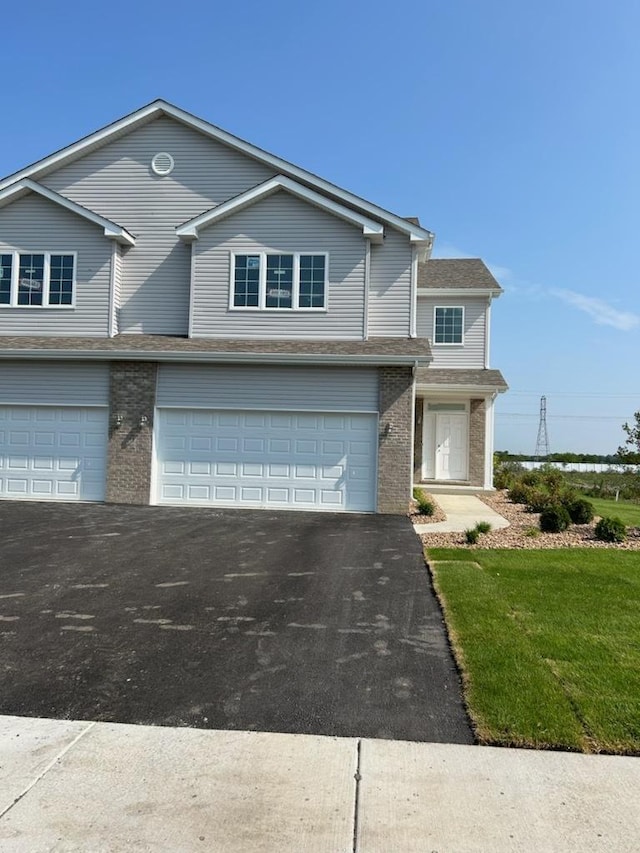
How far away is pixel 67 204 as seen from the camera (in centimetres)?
1525

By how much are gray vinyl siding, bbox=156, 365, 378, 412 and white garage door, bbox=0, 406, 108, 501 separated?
1.98 m

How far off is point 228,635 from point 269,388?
8960mm

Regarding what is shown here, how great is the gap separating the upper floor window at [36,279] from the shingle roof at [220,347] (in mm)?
1154

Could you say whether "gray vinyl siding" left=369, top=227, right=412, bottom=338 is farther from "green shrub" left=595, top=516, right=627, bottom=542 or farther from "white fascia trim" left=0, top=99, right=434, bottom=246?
"green shrub" left=595, top=516, right=627, bottom=542

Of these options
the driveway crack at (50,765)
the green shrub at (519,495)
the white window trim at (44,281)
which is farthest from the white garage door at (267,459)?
the driveway crack at (50,765)

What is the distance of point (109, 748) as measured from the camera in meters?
3.72

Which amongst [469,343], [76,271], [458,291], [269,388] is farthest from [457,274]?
[76,271]

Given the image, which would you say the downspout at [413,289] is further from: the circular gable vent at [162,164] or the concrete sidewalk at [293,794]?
the concrete sidewalk at [293,794]

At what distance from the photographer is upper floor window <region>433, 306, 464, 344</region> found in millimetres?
20453

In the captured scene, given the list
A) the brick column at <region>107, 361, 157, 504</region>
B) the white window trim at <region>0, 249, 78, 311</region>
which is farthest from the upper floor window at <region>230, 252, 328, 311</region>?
the white window trim at <region>0, 249, 78, 311</region>

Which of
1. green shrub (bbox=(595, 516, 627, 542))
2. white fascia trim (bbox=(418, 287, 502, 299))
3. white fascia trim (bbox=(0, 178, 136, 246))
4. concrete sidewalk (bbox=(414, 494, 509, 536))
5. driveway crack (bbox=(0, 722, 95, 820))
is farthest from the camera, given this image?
white fascia trim (bbox=(418, 287, 502, 299))

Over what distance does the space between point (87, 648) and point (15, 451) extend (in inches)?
425

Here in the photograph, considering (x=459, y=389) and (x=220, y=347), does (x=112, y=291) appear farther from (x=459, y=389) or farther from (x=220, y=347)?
(x=459, y=389)

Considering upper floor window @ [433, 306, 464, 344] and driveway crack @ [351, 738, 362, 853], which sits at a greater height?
upper floor window @ [433, 306, 464, 344]
